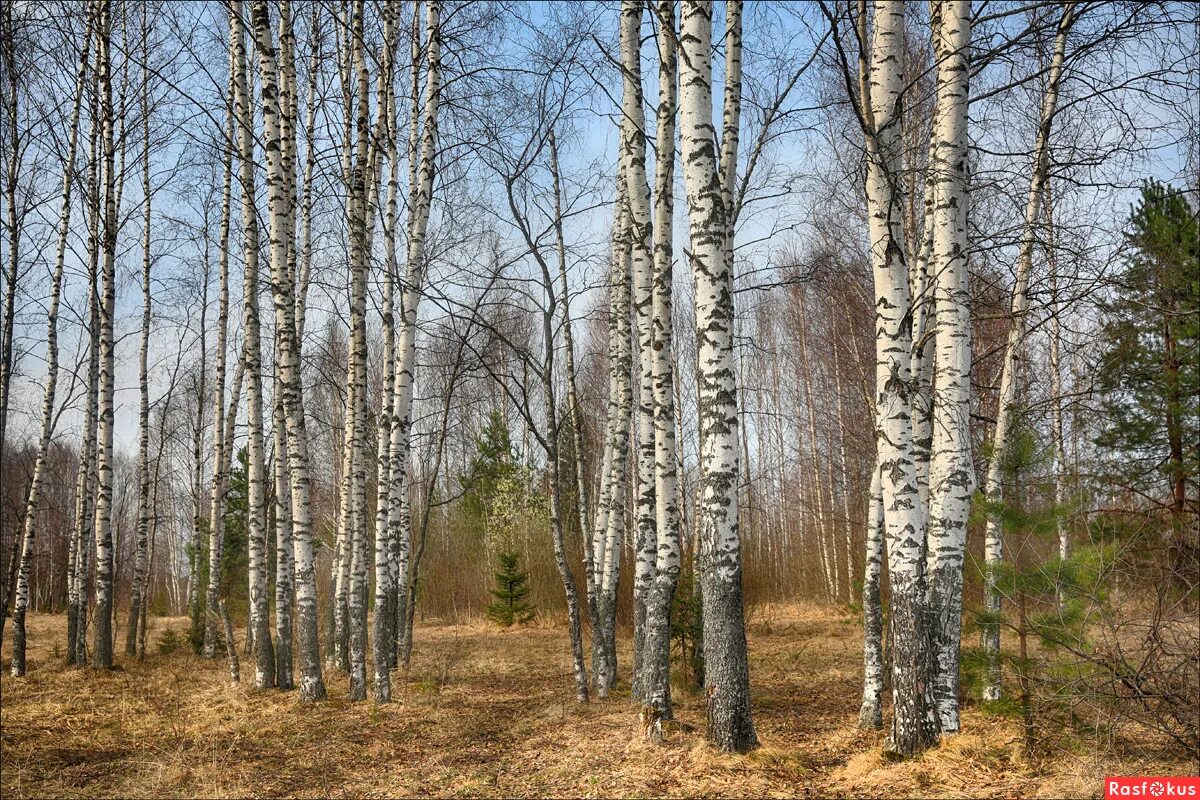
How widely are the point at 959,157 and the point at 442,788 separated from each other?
5.71 metres

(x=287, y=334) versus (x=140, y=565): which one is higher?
(x=287, y=334)

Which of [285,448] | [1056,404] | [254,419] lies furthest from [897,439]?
[285,448]

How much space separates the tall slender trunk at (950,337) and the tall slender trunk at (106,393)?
10.7 meters

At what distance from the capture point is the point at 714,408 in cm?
618

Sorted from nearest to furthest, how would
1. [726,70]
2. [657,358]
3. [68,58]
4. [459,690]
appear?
1. [657,358]
2. [726,70]
3. [459,690]
4. [68,58]

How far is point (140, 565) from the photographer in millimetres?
14391

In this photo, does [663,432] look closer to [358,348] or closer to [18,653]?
[358,348]

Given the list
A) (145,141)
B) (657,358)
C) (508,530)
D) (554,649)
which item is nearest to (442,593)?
(508,530)

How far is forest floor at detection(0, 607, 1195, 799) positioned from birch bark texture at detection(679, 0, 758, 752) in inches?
16.6

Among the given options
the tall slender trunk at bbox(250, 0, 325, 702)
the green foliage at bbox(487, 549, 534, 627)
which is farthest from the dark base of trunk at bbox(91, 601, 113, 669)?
the green foliage at bbox(487, 549, 534, 627)

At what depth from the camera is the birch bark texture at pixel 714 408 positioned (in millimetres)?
6078

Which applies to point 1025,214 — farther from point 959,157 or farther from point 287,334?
point 287,334

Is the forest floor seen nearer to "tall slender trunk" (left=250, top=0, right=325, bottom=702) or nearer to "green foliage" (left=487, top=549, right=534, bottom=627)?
"tall slender trunk" (left=250, top=0, right=325, bottom=702)

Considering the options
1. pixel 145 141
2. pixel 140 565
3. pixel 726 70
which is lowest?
pixel 140 565
